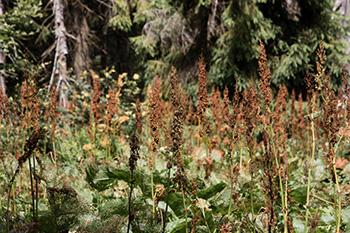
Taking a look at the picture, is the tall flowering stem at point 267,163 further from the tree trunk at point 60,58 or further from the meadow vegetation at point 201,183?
the tree trunk at point 60,58

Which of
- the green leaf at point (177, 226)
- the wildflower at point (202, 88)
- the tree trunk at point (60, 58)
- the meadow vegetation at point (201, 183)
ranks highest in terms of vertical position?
the tree trunk at point (60, 58)

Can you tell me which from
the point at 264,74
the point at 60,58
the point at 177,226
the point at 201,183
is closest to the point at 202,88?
the point at 264,74

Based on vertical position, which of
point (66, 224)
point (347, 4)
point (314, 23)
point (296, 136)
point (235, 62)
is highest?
point (347, 4)

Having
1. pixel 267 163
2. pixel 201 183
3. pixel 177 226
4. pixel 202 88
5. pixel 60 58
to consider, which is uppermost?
pixel 60 58

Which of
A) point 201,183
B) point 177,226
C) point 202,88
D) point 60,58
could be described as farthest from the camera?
point 60,58

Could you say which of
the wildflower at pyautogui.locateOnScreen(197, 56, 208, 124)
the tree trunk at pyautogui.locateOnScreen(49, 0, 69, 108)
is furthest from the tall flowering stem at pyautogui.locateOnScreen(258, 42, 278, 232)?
the tree trunk at pyautogui.locateOnScreen(49, 0, 69, 108)

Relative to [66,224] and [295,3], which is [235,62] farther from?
[66,224]

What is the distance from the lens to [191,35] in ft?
35.1

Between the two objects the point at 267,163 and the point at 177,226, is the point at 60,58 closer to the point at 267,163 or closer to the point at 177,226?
the point at 177,226

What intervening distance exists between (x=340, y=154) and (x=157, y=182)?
3.24 m

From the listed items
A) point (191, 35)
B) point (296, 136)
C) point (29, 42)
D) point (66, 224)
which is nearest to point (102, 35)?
point (29, 42)

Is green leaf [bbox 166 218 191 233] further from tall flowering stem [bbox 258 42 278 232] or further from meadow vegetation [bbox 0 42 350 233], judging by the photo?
tall flowering stem [bbox 258 42 278 232]

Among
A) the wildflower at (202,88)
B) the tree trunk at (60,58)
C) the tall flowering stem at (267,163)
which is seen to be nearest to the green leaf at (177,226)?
the wildflower at (202,88)

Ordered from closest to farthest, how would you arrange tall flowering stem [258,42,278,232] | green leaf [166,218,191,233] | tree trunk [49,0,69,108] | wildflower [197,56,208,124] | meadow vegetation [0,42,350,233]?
tall flowering stem [258,42,278,232] < meadow vegetation [0,42,350,233] < wildflower [197,56,208,124] < green leaf [166,218,191,233] < tree trunk [49,0,69,108]
